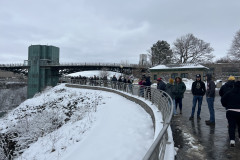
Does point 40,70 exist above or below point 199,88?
above

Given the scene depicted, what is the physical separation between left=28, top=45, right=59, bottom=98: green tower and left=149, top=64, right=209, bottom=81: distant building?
37.5 metres

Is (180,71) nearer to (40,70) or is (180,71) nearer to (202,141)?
(202,141)

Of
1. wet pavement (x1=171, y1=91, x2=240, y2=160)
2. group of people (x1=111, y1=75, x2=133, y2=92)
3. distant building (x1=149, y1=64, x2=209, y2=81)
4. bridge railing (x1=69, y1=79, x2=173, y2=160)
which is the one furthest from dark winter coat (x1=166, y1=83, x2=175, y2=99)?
distant building (x1=149, y1=64, x2=209, y2=81)

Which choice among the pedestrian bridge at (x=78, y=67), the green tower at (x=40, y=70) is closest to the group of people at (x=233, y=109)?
the pedestrian bridge at (x=78, y=67)

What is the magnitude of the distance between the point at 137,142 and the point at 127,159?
1.09 meters

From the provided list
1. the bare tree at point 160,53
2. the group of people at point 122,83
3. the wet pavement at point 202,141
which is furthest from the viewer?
the bare tree at point 160,53

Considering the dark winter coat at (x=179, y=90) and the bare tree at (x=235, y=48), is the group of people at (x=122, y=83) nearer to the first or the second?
the dark winter coat at (x=179, y=90)

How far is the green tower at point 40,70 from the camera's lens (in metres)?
63.4

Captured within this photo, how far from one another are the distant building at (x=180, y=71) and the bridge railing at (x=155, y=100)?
17052 mm

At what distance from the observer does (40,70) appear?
6419cm

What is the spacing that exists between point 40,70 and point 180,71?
4739 centimetres

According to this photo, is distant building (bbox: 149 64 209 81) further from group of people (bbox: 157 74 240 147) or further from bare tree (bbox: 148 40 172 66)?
group of people (bbox: 157 74 240 147)

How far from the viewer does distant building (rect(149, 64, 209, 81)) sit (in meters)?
38.4

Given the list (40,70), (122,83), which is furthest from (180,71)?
(40,70)
